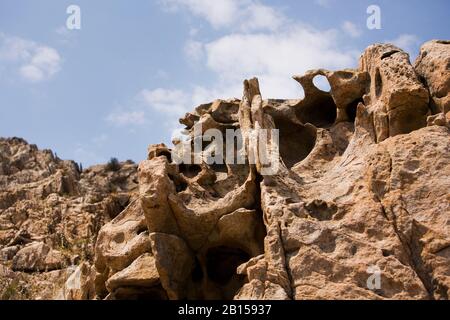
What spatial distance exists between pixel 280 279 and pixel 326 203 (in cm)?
238

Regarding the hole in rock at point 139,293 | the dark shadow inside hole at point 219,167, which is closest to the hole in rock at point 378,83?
the dark shadow inside hole at point 219,167

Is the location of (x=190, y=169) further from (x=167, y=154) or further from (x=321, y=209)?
(x=321, y=209)

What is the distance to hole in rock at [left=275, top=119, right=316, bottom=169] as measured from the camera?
64.3ft

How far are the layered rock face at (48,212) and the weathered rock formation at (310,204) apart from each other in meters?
3.78

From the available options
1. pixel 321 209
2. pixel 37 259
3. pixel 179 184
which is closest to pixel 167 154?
pixel 179 184

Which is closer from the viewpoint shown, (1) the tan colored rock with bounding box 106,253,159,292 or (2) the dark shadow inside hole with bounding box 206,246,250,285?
(1) the tan colored rock with bounding box 106,253,159,292

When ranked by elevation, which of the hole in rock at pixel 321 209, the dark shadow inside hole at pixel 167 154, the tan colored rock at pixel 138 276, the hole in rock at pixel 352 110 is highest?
the hole in rock at pixel 352 110

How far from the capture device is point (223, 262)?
18.1 metres

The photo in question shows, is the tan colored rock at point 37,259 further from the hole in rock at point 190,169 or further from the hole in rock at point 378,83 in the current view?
the hole in rock at point 378,83

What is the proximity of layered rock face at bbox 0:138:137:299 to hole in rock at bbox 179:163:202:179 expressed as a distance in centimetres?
402

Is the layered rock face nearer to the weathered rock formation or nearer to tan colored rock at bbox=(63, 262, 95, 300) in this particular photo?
tan colored rock at bbox=(63, 262, 95, 300)

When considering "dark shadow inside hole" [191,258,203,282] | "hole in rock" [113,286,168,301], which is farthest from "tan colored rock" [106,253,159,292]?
"dark shadow inside hole" [191,258,203,282]

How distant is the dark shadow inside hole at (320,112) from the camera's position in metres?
20.3
